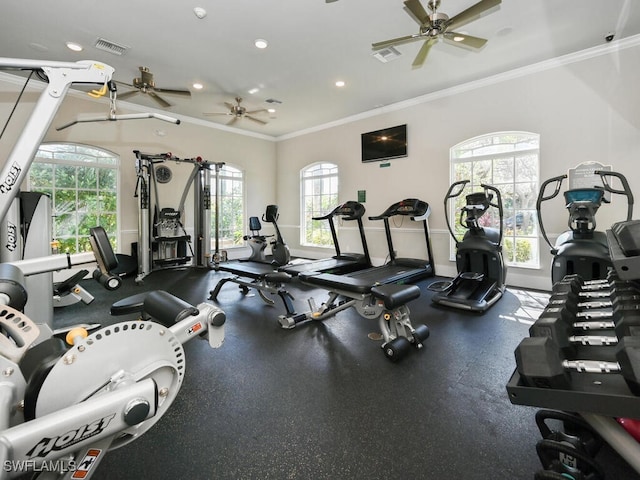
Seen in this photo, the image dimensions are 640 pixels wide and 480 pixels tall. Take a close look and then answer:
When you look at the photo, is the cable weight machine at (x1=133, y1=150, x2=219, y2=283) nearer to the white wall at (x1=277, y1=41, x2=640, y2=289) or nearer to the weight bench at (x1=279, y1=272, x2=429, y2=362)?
the white wall at (x1=277, y1=41, x2=640, y2=289)

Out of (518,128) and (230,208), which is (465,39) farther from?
(230,208)

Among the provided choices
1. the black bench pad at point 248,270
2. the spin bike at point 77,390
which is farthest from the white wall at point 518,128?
the spin bike at point 77,390

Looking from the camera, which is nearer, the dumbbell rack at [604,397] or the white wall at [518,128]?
the dumbbell rack at [604,397]

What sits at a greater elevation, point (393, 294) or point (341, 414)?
point (393, 294)

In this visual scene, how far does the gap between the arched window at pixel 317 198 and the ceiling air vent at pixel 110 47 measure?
440 cm

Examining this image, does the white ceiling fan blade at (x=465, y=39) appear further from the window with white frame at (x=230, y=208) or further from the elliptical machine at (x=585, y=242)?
the window with white frame at (x=230, y=208)

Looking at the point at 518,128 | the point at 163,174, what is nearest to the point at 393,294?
the point at 518,128

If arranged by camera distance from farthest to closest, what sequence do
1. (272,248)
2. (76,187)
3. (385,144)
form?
(385,144) → (76,187) → (272,248)

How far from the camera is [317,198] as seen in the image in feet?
25.4

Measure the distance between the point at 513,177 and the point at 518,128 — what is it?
724 millimetres

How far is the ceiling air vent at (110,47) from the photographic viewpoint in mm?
3869

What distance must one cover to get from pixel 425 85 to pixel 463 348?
4.39 m

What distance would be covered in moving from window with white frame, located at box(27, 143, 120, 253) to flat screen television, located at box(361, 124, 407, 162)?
4.89 metres

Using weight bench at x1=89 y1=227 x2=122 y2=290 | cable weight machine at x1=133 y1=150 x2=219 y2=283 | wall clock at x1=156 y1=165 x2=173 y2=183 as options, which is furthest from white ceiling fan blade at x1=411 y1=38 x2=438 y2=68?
wall clock at x1=156 y1=165 x2=173 y2=183
